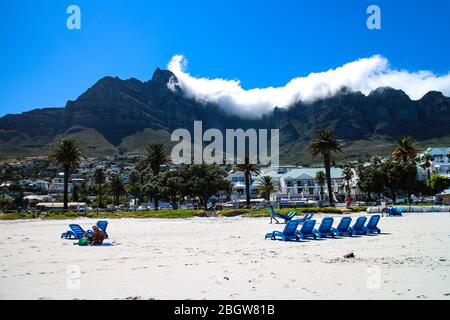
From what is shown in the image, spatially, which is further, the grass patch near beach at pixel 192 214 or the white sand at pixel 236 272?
the grass patch near beach at pixel 192 214

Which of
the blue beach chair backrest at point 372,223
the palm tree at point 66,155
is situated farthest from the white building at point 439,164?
the blue beach chair backrest at point 372,223

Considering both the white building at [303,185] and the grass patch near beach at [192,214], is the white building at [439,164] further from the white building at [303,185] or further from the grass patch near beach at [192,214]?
the grass patch near beach at [192,214]

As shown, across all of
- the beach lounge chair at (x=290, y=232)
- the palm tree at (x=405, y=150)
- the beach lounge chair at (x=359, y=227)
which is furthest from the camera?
the palm tree at (x=405, y=150)

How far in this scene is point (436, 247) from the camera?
48.7ft

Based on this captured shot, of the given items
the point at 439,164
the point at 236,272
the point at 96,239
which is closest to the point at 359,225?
the point at 236,272

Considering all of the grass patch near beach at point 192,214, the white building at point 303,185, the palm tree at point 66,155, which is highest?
the palm tree at point 66,155

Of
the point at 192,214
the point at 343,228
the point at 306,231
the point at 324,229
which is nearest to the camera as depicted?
the point at 306,231

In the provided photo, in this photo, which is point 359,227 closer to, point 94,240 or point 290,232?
point 290,232

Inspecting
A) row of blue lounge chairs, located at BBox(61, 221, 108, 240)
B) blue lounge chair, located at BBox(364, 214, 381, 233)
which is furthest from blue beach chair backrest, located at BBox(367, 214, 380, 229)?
row of blue lounge chairs, located at BBox(61, 221, 108, 240)

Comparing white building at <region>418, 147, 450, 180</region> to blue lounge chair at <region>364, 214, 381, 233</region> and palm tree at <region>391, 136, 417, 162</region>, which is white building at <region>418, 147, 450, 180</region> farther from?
blue lounge chair at <region>364, 214, 381, 233</region>

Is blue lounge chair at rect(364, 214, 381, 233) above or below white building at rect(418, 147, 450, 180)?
below
